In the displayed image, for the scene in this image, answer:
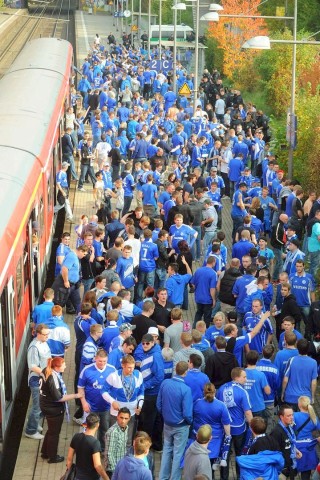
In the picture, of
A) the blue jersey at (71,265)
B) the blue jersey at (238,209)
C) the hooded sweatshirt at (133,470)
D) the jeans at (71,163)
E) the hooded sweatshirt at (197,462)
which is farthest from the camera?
the jeans at (71,163)

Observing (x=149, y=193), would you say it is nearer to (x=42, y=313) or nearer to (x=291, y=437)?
(x=42, y=313)

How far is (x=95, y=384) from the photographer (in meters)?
14.1

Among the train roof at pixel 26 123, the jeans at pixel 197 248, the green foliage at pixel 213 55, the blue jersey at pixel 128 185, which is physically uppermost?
the train roof at pixel 26 123

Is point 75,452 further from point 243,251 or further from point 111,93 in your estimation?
point 111,93

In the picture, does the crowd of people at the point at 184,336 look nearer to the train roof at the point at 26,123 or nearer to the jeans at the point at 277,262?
the jeans at the point at 277,262

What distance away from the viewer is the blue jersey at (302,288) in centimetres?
1825

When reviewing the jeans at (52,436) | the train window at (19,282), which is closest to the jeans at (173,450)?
the jeans at (52,436)

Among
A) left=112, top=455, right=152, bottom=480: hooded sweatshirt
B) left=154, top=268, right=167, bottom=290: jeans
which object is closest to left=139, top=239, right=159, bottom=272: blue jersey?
left=154, top=268, right=167, bottom=290: jeans

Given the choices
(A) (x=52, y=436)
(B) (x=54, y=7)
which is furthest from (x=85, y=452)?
(B) (x=54, y=7)

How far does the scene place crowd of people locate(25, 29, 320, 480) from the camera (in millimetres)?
13180

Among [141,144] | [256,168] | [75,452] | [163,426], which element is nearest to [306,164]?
[256,168]

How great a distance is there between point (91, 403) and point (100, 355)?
0.74m

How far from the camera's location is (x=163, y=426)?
48.5 feet

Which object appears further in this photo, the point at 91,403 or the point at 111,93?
the point at 111,93
